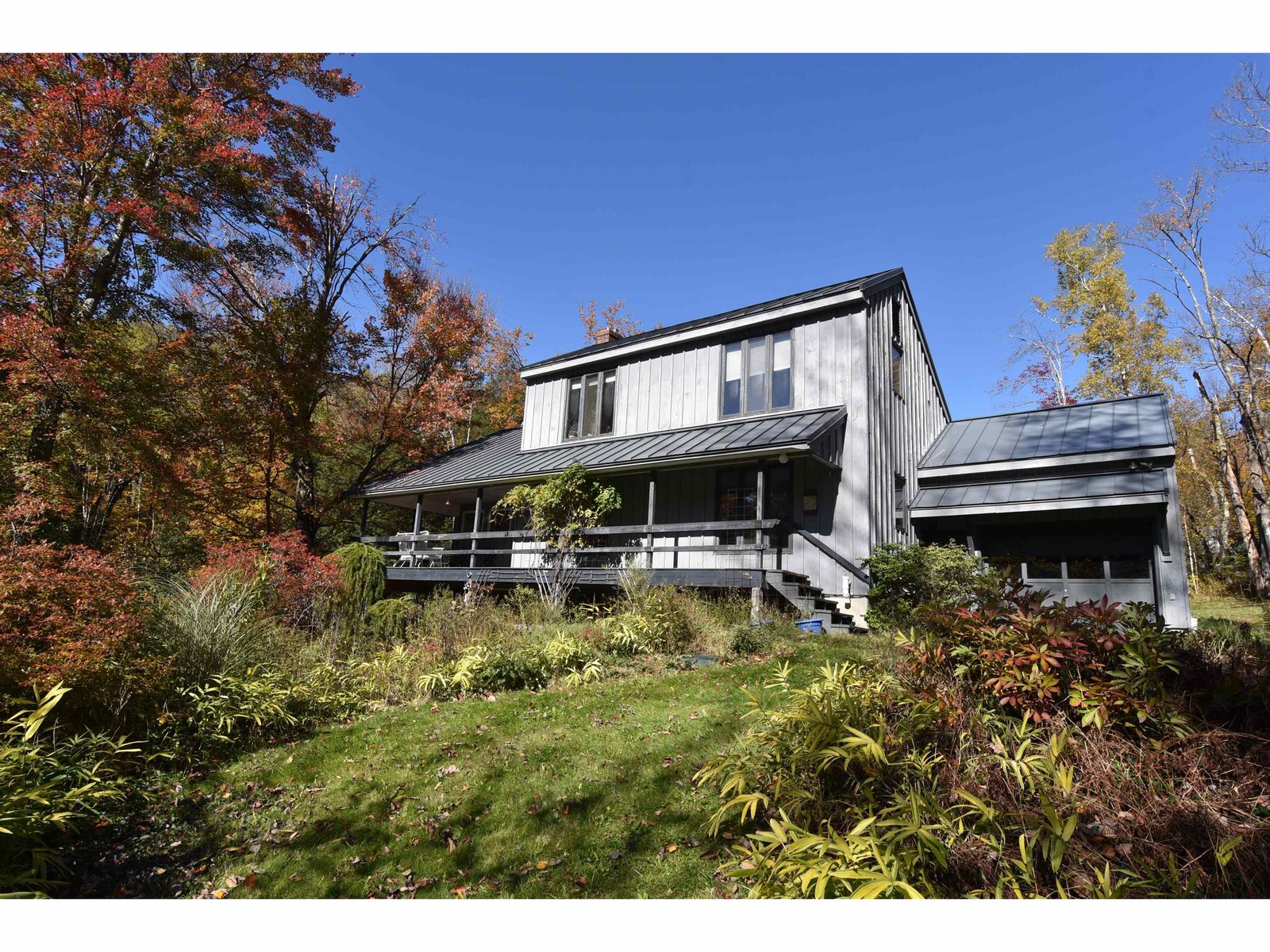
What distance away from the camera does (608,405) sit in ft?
53.3

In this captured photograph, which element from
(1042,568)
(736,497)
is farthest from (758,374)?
(1042,568)

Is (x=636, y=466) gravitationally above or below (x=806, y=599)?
above

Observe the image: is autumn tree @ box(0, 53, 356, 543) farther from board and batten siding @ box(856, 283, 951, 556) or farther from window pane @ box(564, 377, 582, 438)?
board and batten siding @ box(856, 283, 951, 556)

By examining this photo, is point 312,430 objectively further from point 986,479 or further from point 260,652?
point 986,479

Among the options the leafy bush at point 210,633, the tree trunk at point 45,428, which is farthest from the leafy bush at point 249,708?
the tree trunk at point 45,428

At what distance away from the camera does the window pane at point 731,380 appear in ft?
45.9

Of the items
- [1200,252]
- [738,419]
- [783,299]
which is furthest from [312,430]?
[1200,252]

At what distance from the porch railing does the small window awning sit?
4.40 ft

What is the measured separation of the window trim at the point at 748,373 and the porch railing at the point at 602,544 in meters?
2.79

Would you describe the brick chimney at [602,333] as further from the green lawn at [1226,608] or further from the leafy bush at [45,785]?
the leafy bush at [45,785]

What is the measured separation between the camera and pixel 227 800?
4324 mm

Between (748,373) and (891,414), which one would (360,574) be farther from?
(891,414)

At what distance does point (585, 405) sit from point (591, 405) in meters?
0.18

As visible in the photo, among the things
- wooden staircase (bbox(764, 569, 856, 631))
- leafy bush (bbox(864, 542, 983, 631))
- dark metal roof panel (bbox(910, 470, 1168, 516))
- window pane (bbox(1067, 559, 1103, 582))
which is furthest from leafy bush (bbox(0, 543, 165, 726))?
window pane (bbox(1067, 559, 1103, 582))
